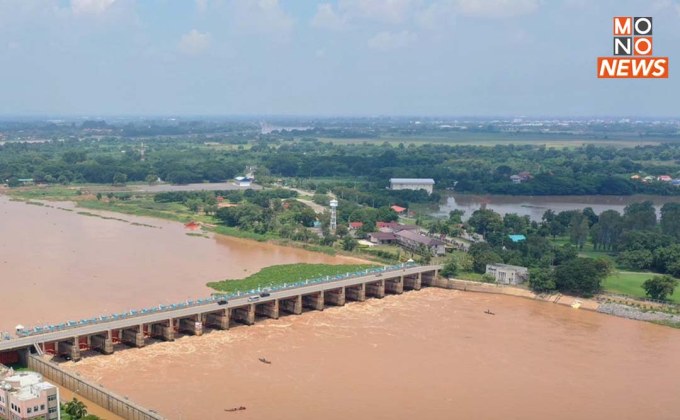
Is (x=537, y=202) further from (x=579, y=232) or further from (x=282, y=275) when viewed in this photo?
(x=282, y=275)

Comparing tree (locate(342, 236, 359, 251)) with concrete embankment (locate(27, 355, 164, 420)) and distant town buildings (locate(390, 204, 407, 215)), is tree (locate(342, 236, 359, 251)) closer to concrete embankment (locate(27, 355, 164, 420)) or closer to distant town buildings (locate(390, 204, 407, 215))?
distant town buildings (locate(390, 204, 407, 215))

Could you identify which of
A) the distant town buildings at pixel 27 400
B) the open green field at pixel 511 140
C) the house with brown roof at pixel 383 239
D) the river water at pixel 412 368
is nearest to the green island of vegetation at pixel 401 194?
the house with brown roof at pixel 383 239

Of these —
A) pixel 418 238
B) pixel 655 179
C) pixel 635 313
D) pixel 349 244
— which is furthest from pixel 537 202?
pixel 635 313

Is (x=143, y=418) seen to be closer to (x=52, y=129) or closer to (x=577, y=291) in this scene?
(x=577, y=291)

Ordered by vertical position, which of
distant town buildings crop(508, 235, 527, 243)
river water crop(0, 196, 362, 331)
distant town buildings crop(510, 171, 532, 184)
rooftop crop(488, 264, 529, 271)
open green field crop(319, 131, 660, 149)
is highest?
open green field crop(319, 131, 660, 149)

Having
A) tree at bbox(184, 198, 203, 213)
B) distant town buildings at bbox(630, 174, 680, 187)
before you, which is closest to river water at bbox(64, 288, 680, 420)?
tree at bbox(184, 198, 203, 213)
